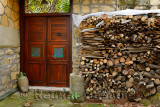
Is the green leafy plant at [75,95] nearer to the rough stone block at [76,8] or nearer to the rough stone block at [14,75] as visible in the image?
the rough stone block at [14,75]

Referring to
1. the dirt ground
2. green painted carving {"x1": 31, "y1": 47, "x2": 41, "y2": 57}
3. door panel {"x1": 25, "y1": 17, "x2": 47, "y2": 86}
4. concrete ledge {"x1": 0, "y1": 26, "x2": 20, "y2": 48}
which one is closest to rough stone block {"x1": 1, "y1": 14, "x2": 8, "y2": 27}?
concrete ledge {"x1": 0, "y1": 26, "x2": 20, "y2": 48}

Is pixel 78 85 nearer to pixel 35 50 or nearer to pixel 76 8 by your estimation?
pixel 35 50

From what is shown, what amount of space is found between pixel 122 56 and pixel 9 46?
3.01 meters

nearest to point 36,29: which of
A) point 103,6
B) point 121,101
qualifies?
point 103,6

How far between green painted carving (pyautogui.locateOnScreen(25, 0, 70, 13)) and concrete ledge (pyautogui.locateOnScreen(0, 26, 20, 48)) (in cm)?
83

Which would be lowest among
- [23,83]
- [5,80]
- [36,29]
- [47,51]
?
[23,83]

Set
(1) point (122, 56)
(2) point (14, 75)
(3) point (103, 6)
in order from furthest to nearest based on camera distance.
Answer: (2) point (14, 75)
(3) point (103, 6)
(1) point (122, 56)

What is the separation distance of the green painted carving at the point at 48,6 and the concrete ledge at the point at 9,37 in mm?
833

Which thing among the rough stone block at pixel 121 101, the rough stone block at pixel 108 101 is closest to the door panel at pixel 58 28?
the rough stone block at pixel 108 101

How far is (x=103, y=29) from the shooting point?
2.93m

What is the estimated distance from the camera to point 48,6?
12.5 ft

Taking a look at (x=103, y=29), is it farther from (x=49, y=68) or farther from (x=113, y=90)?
(x=49, y=68)

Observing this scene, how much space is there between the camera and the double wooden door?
3754mm

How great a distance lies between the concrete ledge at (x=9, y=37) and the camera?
122 inches
